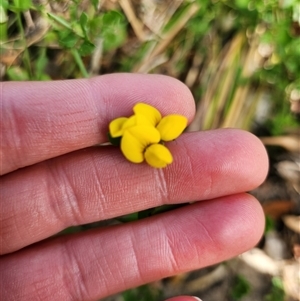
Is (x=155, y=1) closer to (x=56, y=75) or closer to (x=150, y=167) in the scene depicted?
(x=56, y=75)

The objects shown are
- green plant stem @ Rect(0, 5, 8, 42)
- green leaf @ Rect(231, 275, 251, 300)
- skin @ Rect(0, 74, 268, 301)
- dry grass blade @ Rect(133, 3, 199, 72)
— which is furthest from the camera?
dry grass blade @ Rect(133, 3, 199, 72)

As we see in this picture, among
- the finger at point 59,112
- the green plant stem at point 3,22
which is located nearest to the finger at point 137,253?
the finger at point 59,112

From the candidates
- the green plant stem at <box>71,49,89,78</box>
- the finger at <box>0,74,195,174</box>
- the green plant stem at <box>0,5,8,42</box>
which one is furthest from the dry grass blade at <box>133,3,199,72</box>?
the finger at <box>0,74,195,174</box>

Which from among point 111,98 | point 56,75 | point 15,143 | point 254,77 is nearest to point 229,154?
point 111,98

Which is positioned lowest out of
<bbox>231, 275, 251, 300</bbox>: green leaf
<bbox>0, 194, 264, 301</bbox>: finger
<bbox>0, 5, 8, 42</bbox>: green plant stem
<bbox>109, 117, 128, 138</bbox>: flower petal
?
<bbox>231, 275, 251, 300</bbox>: green leaf

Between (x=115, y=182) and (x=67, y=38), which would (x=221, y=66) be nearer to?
(x=67, y=38)

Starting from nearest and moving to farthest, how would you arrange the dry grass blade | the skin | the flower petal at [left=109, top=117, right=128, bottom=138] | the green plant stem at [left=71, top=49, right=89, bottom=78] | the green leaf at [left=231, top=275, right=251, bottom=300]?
the flower petal at [left=109, top=117, right=128, bottom=138] → the skin → the green plant stem at [left=71, top=49, right=89, bottom=78] → the green leaf at [left=231, top=275, right=251, bottom=300] → the dry grass blade

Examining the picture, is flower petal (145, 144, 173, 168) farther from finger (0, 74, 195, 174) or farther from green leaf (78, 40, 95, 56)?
green leaf (78, 40, 95, 56)
